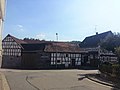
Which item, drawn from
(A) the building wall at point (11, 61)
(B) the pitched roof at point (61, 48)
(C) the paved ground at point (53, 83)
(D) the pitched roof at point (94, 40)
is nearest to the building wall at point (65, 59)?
(B) the pitched roof at point (61, 48)

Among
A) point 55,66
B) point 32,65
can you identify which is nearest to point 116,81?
point 55,66

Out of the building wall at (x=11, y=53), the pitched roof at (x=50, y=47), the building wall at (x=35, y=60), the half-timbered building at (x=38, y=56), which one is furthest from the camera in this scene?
the pitched roof at (x=50, y=47)

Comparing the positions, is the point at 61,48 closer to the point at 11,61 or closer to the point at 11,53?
the point at 11,53

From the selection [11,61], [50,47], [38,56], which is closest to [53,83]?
[38,56]

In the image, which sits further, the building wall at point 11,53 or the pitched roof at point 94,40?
the pitched roof at point 94,40

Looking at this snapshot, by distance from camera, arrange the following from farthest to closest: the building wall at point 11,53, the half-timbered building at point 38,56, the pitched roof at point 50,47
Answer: the pitched roof at point 50,47 < the building wall at point 11,53 < the half-timbered building at point 38,56

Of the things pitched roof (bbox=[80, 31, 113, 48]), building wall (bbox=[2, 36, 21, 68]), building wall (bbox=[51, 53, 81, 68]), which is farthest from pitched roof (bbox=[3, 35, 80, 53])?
pitched roof (bbox=[80, 31, 113, 48])

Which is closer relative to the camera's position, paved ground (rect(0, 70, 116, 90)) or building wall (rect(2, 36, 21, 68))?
paved ground (rect(0, 70, 116, 90))

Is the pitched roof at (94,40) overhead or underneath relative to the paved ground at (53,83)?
overhead

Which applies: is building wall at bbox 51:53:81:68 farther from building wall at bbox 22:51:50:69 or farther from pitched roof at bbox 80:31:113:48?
pitched roof at bbox 80:31:113:48

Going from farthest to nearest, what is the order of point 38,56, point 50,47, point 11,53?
1. point 50,47
2. point 11,53
3. point 38,56

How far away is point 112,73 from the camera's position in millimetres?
24172

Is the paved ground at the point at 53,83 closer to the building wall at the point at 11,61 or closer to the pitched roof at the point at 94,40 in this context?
the building wall at the point at 11,61

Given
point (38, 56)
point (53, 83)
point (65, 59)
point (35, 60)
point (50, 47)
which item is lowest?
point (53, 83)
